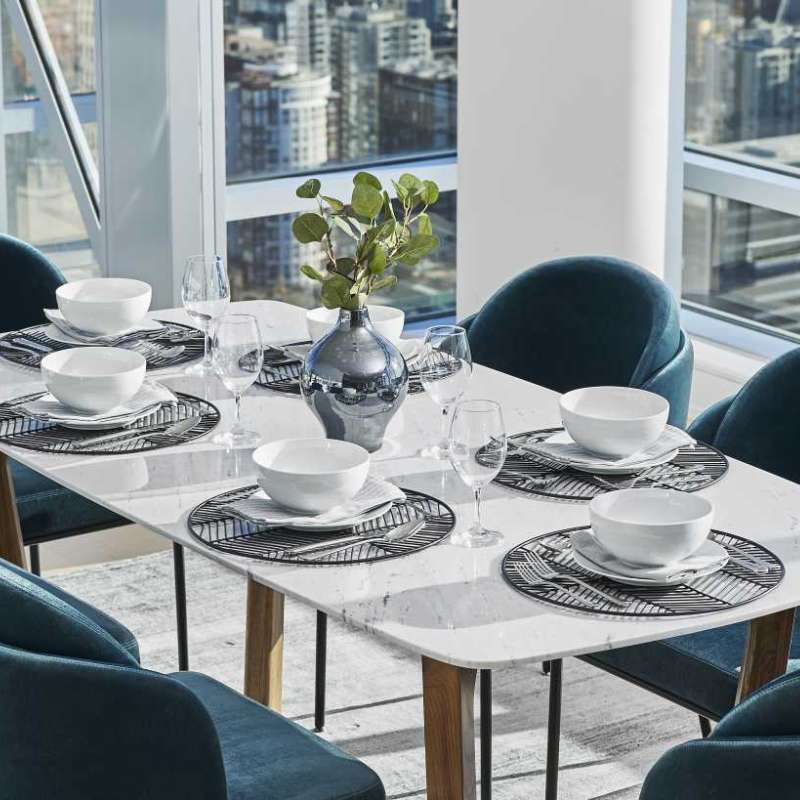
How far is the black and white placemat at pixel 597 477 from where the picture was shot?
210cm

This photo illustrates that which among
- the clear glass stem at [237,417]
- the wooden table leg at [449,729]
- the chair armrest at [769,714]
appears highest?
the clear glass stem at [237,417]

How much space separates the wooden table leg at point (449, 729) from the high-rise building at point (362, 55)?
5.01 m

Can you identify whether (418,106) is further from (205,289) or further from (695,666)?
(695,666)

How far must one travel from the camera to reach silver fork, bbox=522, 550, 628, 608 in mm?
1757

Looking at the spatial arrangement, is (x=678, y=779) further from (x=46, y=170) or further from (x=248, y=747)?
(x=46, y=170)

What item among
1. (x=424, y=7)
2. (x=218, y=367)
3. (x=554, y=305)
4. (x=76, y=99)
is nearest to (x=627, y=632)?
(x=218, y=367)

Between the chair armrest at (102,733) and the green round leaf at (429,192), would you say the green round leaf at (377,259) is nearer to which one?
the green round leaf at (429,192)

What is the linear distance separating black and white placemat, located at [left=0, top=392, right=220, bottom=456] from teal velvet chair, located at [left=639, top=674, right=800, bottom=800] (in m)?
0.96

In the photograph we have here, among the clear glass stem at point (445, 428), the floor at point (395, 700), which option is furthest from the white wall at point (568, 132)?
the clear glass stem at point (445, 428)

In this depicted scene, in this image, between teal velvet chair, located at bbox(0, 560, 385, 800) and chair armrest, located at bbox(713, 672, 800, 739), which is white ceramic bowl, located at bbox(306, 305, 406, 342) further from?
chair armrest, located at bbox(713, 672, 800, 739)

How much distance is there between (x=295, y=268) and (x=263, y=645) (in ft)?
13.3

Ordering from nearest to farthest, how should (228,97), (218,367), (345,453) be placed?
(345,453) < (218,367) < (228,97)

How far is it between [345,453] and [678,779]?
2.18ft

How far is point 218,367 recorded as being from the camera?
2271 millimetres
